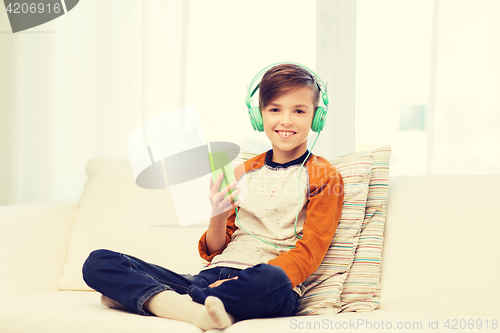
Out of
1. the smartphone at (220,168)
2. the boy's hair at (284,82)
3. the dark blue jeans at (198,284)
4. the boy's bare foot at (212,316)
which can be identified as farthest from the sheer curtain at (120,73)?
the boy's bare foot at (212,316)

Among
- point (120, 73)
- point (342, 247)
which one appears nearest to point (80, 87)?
point (120, 73)

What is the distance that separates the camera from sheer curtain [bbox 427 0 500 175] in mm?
1570

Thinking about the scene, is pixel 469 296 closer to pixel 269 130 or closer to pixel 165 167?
pixel 269 130

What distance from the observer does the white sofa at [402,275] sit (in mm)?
939

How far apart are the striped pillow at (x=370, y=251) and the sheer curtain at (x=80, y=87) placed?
1025mm

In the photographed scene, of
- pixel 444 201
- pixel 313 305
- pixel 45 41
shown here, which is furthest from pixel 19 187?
pixel 444 201

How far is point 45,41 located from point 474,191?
6.29ft

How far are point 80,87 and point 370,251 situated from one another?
1.53m

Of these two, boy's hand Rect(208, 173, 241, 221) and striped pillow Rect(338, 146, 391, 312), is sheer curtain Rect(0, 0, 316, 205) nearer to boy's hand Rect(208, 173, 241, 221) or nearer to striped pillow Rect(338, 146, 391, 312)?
striped pillow Rect(338, 146, 391, 312)

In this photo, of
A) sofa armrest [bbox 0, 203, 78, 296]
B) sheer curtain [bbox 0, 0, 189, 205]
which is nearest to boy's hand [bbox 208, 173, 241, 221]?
sofa armrest [bbox 0, 203, 78, 296]

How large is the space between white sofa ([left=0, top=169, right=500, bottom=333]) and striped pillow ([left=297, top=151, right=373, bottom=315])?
0.24 feet

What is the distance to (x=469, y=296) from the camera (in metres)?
1.09

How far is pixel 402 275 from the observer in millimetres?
1154

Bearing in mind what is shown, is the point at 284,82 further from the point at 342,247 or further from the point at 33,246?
the point at 33,246
